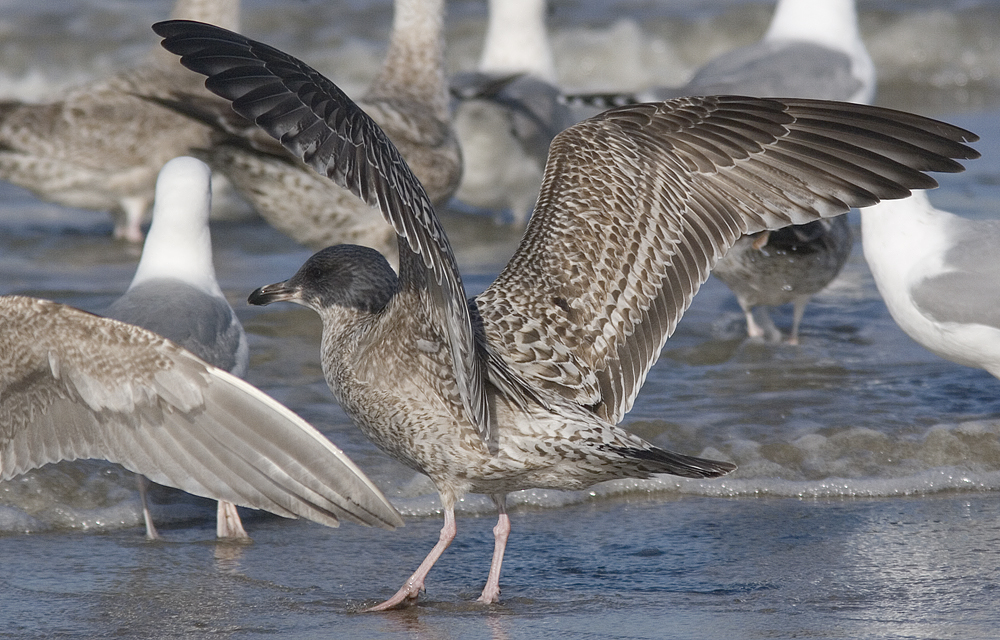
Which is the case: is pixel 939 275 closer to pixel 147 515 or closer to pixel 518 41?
pixel 147 515

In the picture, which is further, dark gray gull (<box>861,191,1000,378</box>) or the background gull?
the background gull

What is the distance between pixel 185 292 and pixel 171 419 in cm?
150

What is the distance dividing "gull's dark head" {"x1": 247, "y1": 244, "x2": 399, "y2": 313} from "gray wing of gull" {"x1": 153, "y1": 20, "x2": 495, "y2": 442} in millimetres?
941

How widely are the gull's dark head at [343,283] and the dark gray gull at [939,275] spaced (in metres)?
2.02

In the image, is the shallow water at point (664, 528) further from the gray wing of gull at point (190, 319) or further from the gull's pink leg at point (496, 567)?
the gray wing of gull at point (190, 319)

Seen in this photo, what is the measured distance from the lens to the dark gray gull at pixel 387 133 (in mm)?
6703

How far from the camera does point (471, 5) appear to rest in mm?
15336

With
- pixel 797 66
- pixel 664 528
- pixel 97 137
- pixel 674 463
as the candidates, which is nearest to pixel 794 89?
pixel 797 66

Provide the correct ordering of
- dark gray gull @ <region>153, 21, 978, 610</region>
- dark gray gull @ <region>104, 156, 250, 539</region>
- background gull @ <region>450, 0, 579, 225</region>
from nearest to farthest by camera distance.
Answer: dark gray gull @ <region>153, 21, 978, 610</region>
dark gray gull @ <region>104, 156, 250, 539</region>
background gull @ <region>450, 0, 579, 225</region>

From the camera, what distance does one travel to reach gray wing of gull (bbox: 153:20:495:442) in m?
3.00

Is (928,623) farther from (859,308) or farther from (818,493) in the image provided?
(859,308)

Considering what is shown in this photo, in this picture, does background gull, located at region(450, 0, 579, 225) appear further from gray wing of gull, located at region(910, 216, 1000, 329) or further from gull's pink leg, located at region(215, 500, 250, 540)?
gull's pink leg, located at region(215, 500, 250, 540)

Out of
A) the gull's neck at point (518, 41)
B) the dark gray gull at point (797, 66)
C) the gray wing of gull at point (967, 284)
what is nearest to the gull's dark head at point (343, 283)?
the gray wing of gull at point (967, 284)

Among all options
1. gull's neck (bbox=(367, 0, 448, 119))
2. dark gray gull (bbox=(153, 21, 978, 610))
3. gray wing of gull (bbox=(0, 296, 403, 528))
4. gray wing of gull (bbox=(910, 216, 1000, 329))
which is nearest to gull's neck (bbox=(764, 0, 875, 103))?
gull's neck (bbox=(367, 0, 448, 119))
